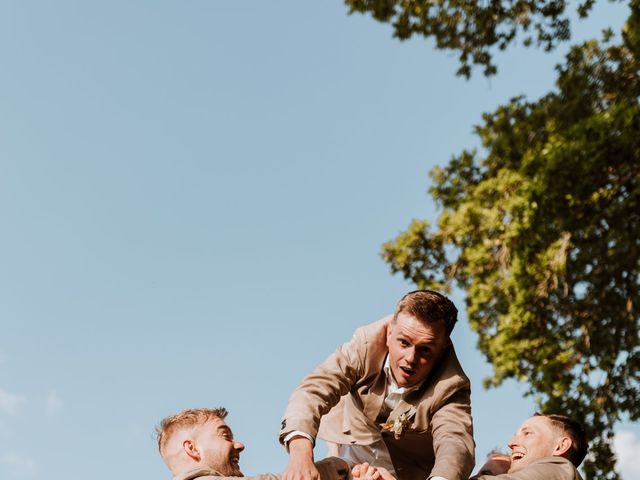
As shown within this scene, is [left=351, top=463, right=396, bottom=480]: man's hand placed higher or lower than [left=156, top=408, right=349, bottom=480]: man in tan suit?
lower

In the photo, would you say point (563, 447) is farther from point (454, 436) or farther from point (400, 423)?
point (400, 423)

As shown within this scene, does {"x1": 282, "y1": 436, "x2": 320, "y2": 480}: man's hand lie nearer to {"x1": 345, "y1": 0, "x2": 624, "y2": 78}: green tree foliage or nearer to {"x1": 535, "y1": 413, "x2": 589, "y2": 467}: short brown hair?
{"x1": 535, "y1": 413, "x2": 589, "y2": 467}: short brown hair

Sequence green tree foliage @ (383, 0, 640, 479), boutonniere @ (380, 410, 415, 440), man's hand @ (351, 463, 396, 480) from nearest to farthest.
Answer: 1. man's hand @ (351, 463, 396, 480)
2. boutonniere @ (380, 410, 415, 440)
3. green tree foliage @ (383, 0, 640, 479)

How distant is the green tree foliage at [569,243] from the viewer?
10.6 m

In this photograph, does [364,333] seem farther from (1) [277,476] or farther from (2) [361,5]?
(2) [361,5]

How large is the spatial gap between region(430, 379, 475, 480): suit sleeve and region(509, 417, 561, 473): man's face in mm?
407

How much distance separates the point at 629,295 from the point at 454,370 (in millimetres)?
7925

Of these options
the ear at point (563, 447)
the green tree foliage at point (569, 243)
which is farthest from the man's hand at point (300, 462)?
the green tree foliage at point (569, 243)

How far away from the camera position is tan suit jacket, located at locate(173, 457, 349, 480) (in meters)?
3.43

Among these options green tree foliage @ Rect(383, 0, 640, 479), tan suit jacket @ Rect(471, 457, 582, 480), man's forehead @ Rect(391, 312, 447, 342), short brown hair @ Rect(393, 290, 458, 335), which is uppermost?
green tree foliage @ Rect(383, 0, 640, 479)

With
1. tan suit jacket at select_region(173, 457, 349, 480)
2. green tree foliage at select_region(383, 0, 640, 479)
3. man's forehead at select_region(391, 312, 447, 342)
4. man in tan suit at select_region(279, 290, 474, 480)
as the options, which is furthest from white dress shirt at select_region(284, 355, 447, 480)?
green tree foliage at select_region(383, 0, 640, 479)

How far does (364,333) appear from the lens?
410cm

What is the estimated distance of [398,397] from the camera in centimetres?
404

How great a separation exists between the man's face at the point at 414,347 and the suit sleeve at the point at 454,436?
19cm
